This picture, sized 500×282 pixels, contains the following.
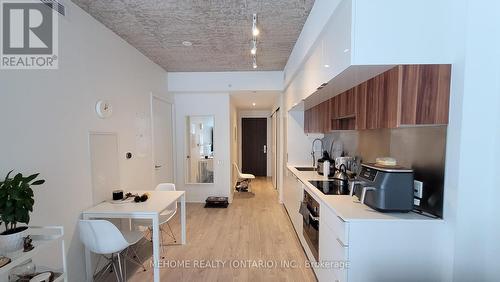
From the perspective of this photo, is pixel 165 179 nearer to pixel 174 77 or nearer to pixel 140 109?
pixel 140 109

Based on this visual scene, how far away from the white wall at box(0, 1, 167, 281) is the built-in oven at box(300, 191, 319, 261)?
7.34 feet

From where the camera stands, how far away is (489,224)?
1325mm

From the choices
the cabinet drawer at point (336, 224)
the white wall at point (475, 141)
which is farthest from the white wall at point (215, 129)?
the white wall at point (475, 141)

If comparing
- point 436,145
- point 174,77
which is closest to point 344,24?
point 436,145

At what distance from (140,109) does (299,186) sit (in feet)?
8.17

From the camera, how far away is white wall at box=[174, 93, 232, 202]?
453 centimetres

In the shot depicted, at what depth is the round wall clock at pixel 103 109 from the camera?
2.33m

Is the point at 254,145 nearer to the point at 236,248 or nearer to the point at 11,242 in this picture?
the point at 236,248

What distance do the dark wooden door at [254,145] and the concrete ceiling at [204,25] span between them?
13.4 feet

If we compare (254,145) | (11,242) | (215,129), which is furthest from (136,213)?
(254,145)

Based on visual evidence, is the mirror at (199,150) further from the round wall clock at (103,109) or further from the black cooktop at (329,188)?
the black cooktop at (329,188)

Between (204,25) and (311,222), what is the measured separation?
7.86ft

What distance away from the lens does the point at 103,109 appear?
239 centimetres

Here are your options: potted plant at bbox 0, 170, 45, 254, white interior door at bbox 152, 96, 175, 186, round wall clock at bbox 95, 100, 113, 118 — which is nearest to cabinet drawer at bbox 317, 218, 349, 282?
potted plant at bbox 0, 170, 45, 254
